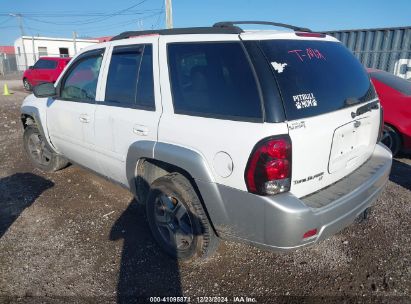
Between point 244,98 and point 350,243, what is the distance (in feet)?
6.48

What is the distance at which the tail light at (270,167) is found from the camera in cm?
210

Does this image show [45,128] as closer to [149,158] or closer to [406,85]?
[149,158]

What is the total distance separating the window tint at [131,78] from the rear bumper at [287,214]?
117cm

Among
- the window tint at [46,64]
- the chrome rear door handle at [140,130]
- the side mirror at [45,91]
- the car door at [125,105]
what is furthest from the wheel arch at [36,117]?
the window tint at [46,64]

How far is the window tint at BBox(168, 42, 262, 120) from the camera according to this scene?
222 cm

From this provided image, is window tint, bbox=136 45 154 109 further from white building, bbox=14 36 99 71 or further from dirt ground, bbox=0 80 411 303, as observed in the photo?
white building, bbox=14 36 99 71

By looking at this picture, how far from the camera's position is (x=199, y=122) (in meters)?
2.43

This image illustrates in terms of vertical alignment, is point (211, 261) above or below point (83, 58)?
below

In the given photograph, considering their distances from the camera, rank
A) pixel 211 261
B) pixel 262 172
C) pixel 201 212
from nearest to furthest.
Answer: pixel 262 172 → pixel 201 212 → pixel 211 261

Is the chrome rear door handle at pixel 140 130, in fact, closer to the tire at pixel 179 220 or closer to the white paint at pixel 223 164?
the tire at pixel 179 220

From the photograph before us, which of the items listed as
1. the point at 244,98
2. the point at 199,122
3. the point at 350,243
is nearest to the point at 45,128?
the point at 199,122

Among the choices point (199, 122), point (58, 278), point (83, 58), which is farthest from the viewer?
point (83, 58)

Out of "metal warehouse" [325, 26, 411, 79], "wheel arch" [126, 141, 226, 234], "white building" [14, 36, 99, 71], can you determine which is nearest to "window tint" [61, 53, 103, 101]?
"wheel arch" [126, 141, 226, 234]

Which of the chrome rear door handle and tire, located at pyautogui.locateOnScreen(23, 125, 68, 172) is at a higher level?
the chrome rear door handle
